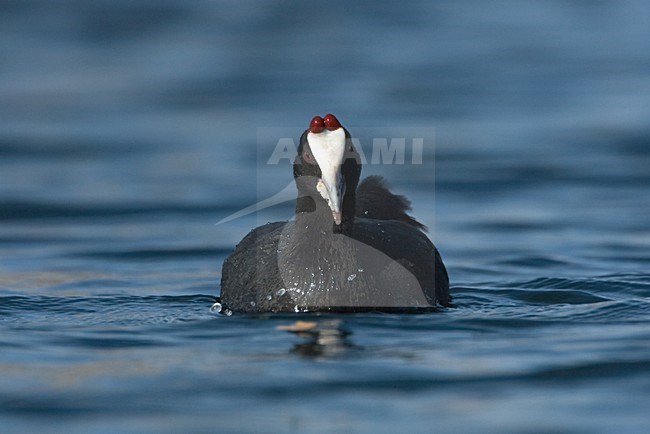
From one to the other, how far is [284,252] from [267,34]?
35.2 ft

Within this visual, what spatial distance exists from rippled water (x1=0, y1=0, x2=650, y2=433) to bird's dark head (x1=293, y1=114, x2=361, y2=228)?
0.61 meters

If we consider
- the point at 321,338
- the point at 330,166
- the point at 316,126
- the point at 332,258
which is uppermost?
the point at 316,126

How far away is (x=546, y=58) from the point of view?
1669 centimetres

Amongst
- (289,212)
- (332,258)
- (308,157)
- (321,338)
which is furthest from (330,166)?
(289,212)

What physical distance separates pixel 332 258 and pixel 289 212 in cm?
351

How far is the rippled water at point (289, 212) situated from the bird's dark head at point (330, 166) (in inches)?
24.2

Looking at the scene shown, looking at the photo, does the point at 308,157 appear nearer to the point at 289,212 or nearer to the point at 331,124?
the point at 331,124

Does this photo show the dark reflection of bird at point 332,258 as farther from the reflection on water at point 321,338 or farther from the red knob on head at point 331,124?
the reflection on water at point 321,338

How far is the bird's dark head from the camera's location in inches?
279

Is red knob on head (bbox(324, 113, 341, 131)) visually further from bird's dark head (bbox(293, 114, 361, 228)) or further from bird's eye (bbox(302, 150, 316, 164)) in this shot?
bird's eye (bbox(302, 150, 316, 164))

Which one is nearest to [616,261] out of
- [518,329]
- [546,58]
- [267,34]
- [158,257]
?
[518,329]

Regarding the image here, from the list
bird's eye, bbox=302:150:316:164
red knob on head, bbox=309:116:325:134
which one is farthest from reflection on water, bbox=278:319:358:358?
red knob on head, bbox=309:116:325:134

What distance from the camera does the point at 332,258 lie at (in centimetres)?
730

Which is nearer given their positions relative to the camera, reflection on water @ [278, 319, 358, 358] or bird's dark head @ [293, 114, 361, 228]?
reflection on water @ [278, 319, 358, 358]
